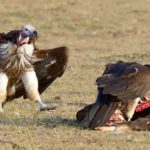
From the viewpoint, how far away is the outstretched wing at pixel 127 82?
26.2 ft

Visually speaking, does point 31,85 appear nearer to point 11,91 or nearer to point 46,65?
point 11,91

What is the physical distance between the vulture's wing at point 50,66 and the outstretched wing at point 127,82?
7.30ft

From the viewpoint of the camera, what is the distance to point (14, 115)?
9617 mm

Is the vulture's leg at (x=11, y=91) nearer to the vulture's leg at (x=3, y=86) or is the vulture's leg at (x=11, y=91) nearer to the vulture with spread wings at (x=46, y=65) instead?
the vulture with spread wings at (x=46, y=65)

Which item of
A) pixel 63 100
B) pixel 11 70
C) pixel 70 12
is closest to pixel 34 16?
pixel 70 12

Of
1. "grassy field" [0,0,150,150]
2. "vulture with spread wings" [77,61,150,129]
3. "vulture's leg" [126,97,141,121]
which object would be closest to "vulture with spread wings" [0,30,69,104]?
"grassy field" [0,0,150,150]

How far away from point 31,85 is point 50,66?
569mm

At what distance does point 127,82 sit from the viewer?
8125 mm

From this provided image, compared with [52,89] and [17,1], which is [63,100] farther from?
[17,1]

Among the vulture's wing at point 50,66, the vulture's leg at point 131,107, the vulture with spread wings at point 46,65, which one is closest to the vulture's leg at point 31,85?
the vulture with spread wings at point 46,65

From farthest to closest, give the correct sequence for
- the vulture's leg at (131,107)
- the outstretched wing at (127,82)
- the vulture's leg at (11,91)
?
the vulture's leg at (11,91) < the vulture's leg at (131,107) < the outstretched wing at (127,82)

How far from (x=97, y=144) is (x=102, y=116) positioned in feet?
1.96

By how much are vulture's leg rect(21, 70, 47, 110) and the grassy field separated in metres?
0.19

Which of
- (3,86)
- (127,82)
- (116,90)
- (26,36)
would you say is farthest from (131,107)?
(3,86)
